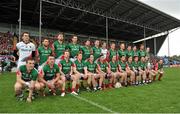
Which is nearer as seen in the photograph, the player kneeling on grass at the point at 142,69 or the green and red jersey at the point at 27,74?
the green and red jersey at the point at 27,74

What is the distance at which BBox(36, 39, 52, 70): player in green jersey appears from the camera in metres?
8.63

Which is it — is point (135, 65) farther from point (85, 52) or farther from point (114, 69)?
point (85, 52)

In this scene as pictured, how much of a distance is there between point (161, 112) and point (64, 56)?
4.21m

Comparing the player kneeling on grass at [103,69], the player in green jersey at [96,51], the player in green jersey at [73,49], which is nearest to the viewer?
the player in green jersey at [73,49]

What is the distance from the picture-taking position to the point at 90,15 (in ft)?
104

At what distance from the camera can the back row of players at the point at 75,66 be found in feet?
24.8

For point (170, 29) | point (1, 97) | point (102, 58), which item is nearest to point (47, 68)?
point (1, 97)

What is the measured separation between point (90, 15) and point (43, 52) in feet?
77.5

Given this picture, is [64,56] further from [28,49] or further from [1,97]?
[1,97]

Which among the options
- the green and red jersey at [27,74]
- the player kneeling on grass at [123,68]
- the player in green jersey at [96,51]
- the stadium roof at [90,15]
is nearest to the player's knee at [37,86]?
the green and red jersey at [27,74]

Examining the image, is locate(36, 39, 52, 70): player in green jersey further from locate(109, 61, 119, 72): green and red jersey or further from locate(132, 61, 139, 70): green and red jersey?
locate(132, 61, 139, 70): green and red jersey

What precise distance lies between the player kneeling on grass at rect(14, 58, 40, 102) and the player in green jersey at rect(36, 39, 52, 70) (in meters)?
1.14

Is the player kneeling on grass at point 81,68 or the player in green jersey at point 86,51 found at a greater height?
the player in green jersey at point 86,51

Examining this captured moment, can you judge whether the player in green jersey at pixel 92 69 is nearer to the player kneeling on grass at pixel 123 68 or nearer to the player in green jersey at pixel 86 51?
the player in green jersey at pixel 86 51
